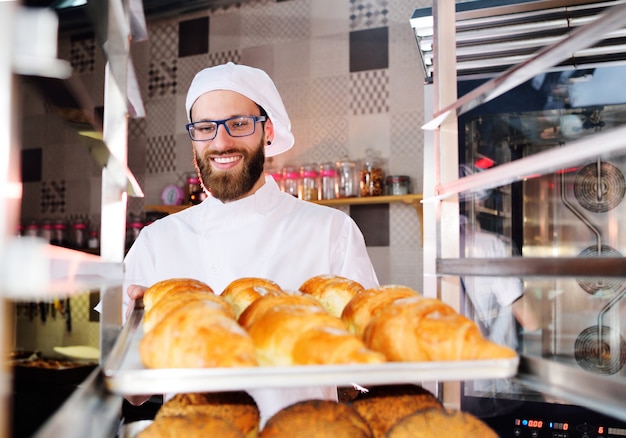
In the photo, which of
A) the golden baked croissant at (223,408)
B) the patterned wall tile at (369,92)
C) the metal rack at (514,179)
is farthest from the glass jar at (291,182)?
the golden baked croissant at (223,408)

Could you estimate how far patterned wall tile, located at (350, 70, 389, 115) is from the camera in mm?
3996

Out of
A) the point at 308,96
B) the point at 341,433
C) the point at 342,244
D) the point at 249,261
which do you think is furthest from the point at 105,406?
the point at 308,96

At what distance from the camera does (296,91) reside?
4.27 meters

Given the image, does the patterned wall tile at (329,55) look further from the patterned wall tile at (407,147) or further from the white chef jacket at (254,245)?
the white chef jacket at (254,245)

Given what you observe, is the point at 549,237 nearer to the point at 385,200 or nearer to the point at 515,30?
the point at 515,30

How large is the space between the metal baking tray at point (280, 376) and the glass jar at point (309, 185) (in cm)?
320

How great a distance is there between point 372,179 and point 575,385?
3161mm

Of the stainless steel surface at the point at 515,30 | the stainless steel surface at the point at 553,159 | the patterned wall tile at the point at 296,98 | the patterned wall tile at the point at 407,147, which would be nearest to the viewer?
the stainless steel surface at the point at 553,159

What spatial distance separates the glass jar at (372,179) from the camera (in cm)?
379

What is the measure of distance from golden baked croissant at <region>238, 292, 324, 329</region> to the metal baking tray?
0.19m

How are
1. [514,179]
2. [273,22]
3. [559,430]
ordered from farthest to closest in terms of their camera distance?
[273,22]
[559,430]
[514,179]

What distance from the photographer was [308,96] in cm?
423

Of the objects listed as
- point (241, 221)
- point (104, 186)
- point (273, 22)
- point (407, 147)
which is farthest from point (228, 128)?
point (273, 22)

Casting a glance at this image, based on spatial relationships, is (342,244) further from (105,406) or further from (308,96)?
(308,96)
